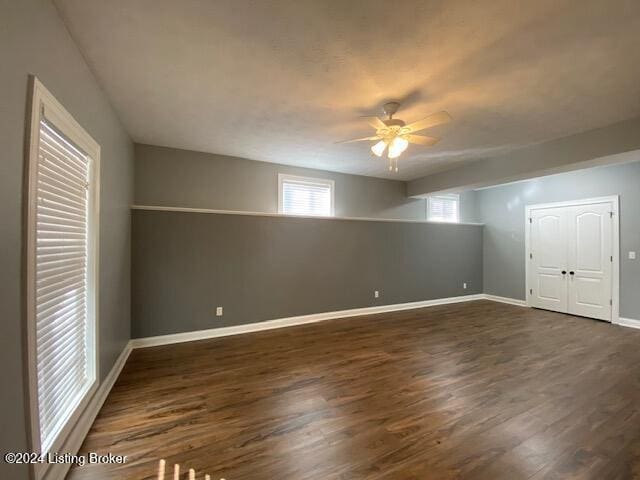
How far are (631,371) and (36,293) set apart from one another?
5.16m

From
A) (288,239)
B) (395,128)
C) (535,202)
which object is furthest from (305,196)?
(535,202)

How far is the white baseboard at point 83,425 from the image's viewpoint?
62.1 inches

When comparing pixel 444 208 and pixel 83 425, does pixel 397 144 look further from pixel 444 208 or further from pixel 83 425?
pixel 444 208

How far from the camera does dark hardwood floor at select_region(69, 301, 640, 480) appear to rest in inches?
69.7

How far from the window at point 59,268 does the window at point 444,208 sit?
20.6 feet

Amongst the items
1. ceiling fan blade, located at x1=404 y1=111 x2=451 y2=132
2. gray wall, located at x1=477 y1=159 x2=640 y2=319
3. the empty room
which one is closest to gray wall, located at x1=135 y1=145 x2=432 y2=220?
the empty room

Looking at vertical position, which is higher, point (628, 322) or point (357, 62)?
point (357, 62)

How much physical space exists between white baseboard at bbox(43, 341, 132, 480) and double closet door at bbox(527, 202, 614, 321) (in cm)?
733

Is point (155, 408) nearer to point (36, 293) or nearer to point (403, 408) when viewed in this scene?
point (36, 293)

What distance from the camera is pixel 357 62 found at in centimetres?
216

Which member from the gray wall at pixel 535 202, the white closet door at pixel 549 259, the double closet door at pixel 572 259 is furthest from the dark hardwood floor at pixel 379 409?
the white closet door at pixel 549 259

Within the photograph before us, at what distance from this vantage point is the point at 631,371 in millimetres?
3059

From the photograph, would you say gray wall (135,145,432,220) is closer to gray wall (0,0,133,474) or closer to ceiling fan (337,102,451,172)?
gray wall (0,0,133,474)

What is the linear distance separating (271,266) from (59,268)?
10.0ft
